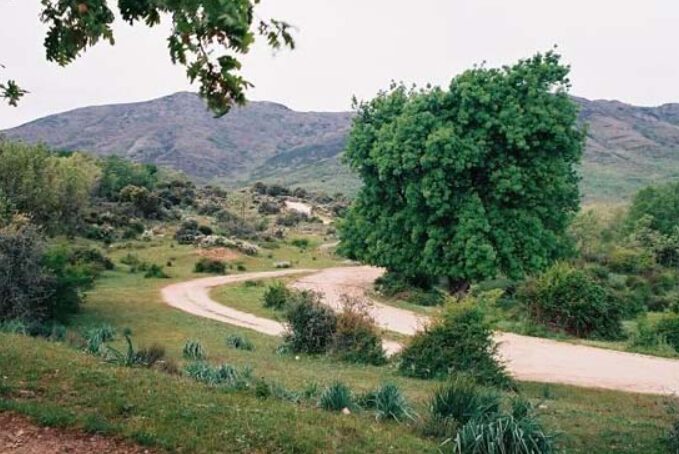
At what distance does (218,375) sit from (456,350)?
6736mm

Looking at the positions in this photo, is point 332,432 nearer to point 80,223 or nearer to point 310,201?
point 80,223

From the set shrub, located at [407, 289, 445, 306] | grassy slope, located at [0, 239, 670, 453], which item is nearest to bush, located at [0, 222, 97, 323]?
grassy slope, located at [0, 239, 670, 453]

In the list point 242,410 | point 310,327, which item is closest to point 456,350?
point 310,327

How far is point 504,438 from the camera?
26.5 feet

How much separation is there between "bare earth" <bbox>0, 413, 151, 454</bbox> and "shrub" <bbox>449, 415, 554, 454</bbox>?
3752 mm

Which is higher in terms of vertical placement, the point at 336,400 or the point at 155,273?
the point at 336,400

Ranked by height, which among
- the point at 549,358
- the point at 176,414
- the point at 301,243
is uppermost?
the point at 176,414

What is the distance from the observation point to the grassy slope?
7.73m

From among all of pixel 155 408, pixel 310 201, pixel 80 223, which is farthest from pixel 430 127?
pixel 310 201

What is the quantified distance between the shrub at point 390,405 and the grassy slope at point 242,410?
331 mm

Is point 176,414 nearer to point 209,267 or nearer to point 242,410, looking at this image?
point 242,410

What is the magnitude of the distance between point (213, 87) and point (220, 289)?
3053cm

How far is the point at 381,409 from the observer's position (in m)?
9.78

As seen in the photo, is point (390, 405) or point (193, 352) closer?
point (390, 405)
